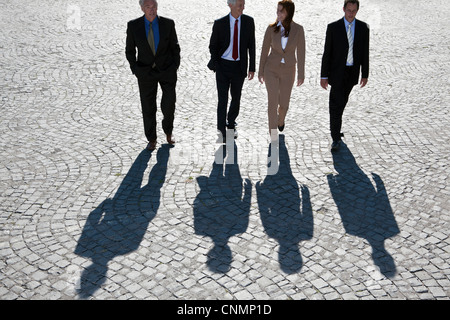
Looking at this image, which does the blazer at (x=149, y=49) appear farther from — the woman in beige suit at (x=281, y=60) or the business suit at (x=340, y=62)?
the business suit at (x=340, y=62)

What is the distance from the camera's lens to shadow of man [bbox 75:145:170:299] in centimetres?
538

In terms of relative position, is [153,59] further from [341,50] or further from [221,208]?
[341,50]

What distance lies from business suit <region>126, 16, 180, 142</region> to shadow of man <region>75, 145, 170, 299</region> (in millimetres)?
794

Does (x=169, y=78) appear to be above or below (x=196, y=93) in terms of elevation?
above

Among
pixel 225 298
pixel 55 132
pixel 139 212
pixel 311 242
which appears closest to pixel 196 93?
pixel 55 132

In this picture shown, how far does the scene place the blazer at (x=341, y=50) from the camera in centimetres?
750

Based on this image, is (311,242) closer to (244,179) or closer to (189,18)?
(244,179)

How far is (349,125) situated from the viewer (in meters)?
8.62

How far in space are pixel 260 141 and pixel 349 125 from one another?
1.50 m

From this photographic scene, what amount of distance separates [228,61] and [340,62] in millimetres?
1535

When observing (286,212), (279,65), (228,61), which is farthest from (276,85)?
(286,212)

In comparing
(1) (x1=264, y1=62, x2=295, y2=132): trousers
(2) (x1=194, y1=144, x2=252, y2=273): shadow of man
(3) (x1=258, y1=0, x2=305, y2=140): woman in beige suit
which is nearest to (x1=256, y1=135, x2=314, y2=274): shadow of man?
(2) (x1=194, y1=144, x2=252, y2=273): shadow of man

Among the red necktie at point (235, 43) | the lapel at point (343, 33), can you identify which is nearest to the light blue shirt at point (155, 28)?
the red necktie at point (235, 43)

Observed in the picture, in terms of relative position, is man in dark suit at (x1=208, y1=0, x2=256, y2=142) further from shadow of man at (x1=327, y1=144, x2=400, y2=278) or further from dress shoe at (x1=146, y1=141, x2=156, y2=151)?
shadow of man at (x1=327, y1=144, x2=400, y2=278)
